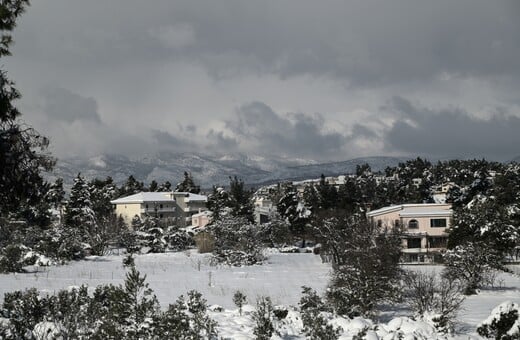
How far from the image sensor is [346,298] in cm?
1998

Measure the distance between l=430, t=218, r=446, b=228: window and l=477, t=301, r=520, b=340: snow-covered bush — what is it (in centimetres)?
3954

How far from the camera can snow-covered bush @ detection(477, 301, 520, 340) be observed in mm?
13156

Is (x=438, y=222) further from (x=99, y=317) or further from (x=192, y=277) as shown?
(x=99, y=317)

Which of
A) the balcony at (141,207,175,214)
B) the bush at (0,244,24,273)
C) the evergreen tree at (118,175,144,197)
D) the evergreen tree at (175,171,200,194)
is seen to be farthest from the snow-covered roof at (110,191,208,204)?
the bush at (0,244,24,273)

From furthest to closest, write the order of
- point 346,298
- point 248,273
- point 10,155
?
point 248,273 → point 346,298 → point 10,155

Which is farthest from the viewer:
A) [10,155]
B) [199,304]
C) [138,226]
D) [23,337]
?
[138,226]

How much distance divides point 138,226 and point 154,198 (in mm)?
26837

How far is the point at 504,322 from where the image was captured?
44.3 ft

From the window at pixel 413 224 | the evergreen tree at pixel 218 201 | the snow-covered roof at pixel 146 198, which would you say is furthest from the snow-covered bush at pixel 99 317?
the snow-covered roof at pixel 146 198

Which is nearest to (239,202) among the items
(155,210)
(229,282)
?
(155,210)

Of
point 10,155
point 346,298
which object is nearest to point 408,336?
point 346,298

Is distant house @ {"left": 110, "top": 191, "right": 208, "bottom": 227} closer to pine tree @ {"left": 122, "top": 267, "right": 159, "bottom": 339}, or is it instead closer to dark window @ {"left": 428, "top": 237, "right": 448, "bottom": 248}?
dark window @ {"left": 428, "top": 237, "right": 448, "bottom": 248}

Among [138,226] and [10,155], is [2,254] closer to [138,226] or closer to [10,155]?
[10,155]

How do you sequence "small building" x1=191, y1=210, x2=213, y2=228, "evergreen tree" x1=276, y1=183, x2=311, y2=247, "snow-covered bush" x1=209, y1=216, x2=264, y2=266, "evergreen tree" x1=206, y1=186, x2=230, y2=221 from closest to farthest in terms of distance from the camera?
"snow-covered bush" x1=209, y1=216, x2=264, y2=266 → "evergreen tree" x1=276, y1=183, x2=311, y2=247 → "evergreen tree" x1=206, y1=186, x2=230, y2=221 → "small building" x1=191, y1=210, x2=213, y2=228
